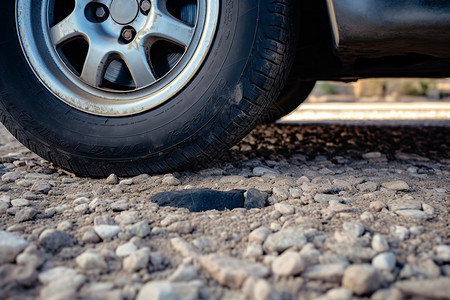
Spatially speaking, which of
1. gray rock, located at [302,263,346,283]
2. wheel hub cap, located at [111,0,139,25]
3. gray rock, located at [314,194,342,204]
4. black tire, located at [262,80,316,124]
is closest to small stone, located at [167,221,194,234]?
gray rock, located at [302,263,346,283]

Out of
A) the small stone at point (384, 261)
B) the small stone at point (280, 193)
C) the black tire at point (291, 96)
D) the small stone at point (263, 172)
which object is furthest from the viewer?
the black tire at point (291, 96)

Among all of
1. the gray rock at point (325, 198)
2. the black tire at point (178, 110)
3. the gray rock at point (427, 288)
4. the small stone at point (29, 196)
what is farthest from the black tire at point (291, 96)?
the gray rock at point (427, 288)

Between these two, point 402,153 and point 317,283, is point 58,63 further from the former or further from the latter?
point 402,153

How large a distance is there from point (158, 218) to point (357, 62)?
1331 mm

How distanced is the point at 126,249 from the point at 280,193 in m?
0.58

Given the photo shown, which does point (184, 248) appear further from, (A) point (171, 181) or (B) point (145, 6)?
(B) point (145, 6)

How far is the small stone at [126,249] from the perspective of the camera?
929 mm

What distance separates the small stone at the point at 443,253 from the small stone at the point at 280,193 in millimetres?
496

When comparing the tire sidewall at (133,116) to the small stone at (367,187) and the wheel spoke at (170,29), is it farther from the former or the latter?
the small stone at (367,187)

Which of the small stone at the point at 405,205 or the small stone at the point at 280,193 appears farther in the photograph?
the small stone at the point at 280,193

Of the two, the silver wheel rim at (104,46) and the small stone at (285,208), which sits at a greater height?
the silver wheel rim at (104,46)

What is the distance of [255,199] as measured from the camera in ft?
4.13

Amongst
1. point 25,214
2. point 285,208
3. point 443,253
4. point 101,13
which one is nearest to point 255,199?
point 285,208

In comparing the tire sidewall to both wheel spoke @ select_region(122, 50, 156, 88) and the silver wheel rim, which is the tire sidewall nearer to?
the silver wheel rim
